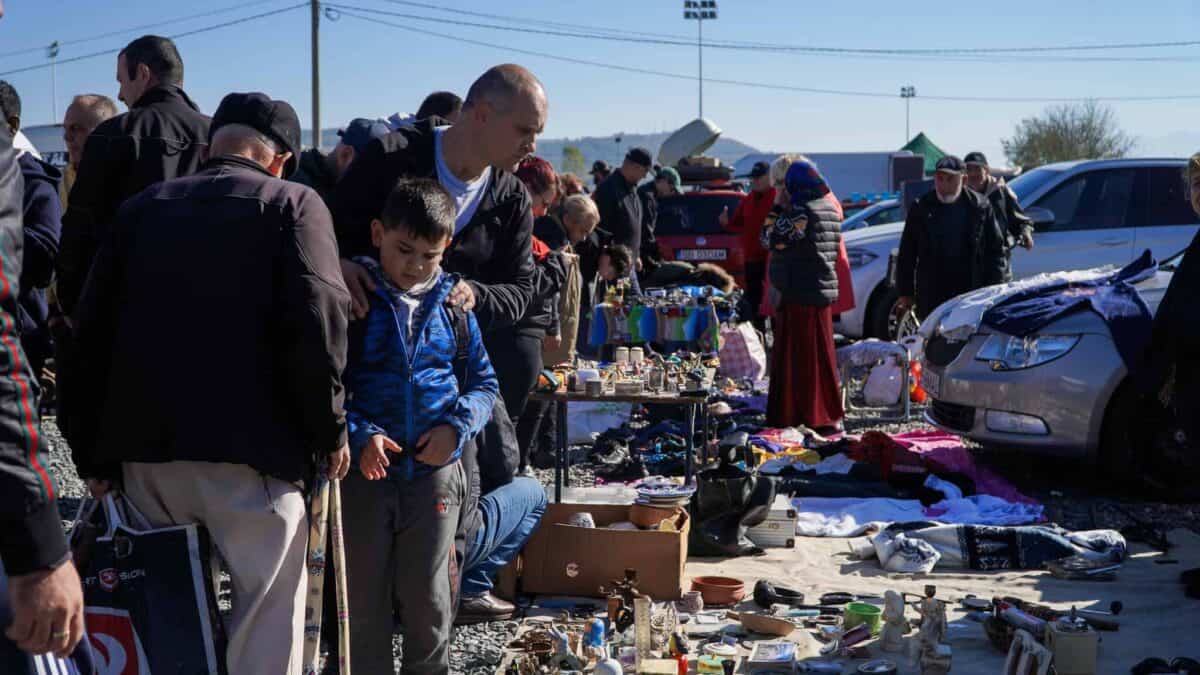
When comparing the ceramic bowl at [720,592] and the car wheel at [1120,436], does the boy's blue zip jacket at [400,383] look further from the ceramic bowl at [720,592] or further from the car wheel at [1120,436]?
the car wheel at [1120,436]

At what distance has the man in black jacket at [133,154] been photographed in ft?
15.6

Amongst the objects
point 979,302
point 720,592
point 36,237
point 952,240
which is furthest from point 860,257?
point 36,237

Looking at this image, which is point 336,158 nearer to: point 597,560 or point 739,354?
point 597,560

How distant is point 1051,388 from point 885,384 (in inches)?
119

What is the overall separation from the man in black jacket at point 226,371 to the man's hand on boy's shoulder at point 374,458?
0.31 metres

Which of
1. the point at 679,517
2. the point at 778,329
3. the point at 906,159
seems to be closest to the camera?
the point at 679,517

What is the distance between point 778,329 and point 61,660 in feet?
24.4

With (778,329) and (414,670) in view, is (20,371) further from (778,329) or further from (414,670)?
(778,329)

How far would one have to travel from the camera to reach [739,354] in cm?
1137

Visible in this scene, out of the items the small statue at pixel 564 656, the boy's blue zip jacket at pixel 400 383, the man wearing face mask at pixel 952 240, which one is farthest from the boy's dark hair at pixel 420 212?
the man wearing face mask at pixel 952 240

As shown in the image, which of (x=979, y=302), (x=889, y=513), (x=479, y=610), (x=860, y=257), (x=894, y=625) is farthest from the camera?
(x=860, y=257)

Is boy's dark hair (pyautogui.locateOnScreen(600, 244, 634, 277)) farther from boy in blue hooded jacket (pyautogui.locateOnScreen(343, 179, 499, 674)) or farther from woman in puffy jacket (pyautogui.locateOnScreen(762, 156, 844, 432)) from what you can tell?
boy in blue hooded jacket (pyautogui.locateOnScreen(343, 179, 499, 674))

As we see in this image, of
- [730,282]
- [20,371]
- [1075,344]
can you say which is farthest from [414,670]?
[730,282]

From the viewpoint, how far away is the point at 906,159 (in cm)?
3216
